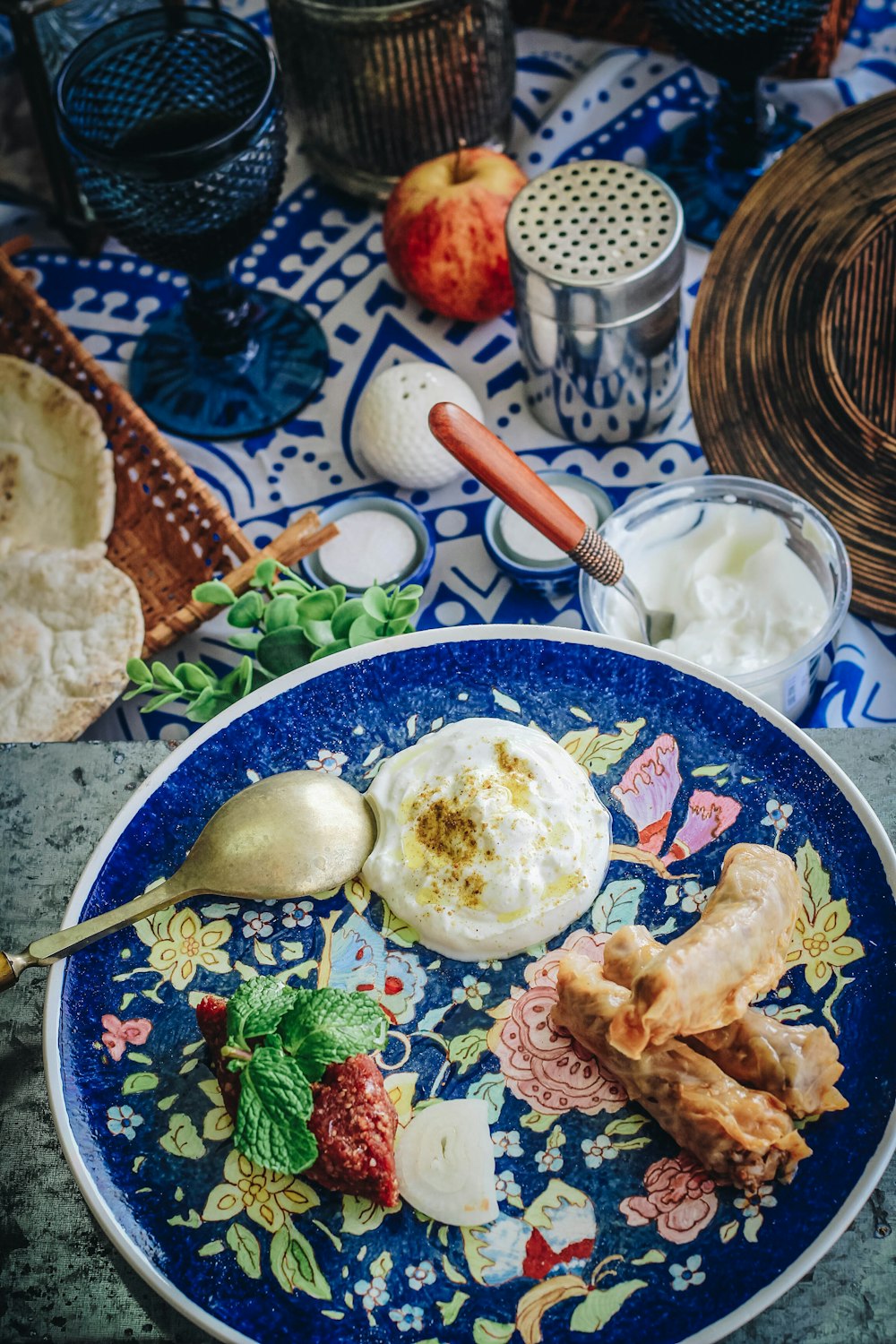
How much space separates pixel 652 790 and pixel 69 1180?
550 millimetres

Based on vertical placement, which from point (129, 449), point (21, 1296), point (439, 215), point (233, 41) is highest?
point (233, 41)

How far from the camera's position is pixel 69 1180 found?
0.98m

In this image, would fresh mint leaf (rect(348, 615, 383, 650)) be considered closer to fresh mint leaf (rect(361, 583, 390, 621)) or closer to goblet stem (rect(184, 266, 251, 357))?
fresh mint leaf (rect(361, 583, 390, 621))

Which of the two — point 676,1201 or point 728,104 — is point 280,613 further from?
point 728,104

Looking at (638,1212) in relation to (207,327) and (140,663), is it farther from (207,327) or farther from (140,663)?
(207,327)

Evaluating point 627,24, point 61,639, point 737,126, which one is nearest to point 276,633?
point 61,639

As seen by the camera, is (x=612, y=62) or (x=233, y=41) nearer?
(x=233, y=41)

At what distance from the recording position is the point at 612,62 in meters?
1.77

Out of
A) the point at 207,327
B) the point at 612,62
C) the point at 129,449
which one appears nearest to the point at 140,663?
the point at 129,449

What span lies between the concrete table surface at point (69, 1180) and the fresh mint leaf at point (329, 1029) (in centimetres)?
19

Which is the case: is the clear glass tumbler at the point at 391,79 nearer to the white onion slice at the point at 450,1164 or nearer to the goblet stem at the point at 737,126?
the goblet stem at the point at 737,126

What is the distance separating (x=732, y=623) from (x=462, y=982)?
49 cm

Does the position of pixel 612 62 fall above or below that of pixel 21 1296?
above

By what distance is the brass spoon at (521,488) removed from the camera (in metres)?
1.11
